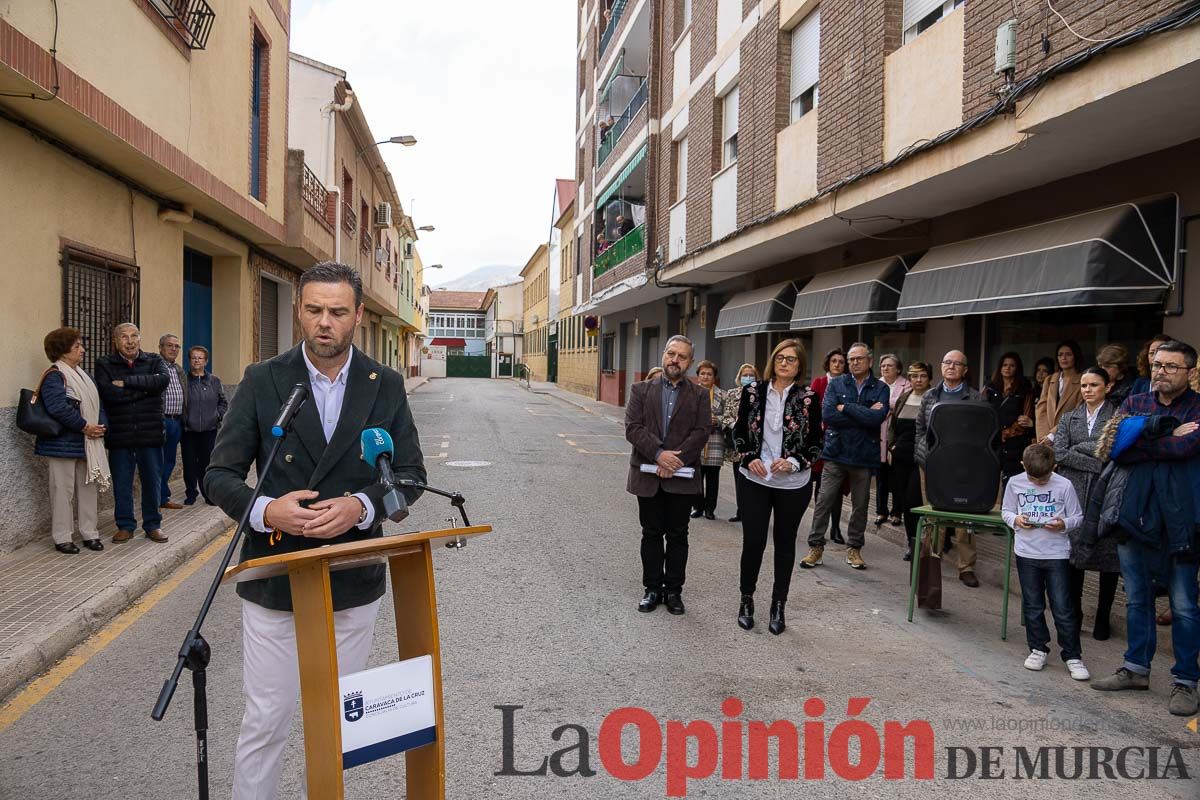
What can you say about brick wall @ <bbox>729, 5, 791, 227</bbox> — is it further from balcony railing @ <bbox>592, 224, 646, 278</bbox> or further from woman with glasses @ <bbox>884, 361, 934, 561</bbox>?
balcony railing @ <bbox>592, 224, 646, 278</bbox>

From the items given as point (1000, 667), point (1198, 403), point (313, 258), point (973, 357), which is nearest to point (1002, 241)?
point (973, 357)

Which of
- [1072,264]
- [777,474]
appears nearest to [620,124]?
[1072,264]

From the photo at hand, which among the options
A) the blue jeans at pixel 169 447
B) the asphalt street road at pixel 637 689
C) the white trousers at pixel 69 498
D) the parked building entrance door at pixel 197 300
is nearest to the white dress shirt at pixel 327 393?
the asphalt street road at pixel 637 689

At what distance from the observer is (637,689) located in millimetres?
4391

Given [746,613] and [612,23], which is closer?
[746,613]

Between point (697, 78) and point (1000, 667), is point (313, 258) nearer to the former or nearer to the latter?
point (697, 78)

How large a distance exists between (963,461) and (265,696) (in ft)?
16.0

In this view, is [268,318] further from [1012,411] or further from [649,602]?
[1012,411]

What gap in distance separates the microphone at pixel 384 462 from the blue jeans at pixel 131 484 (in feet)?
18.8

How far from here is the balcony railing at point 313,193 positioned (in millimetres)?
15692

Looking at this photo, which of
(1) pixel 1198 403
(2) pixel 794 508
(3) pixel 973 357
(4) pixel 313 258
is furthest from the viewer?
(4) pixel 313 258

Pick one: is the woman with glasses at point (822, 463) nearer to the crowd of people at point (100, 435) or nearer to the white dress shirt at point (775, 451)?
the white dress shirt at point (775, 451)

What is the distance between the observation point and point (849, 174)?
10.5 meters

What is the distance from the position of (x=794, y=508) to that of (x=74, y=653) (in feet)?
14.4
